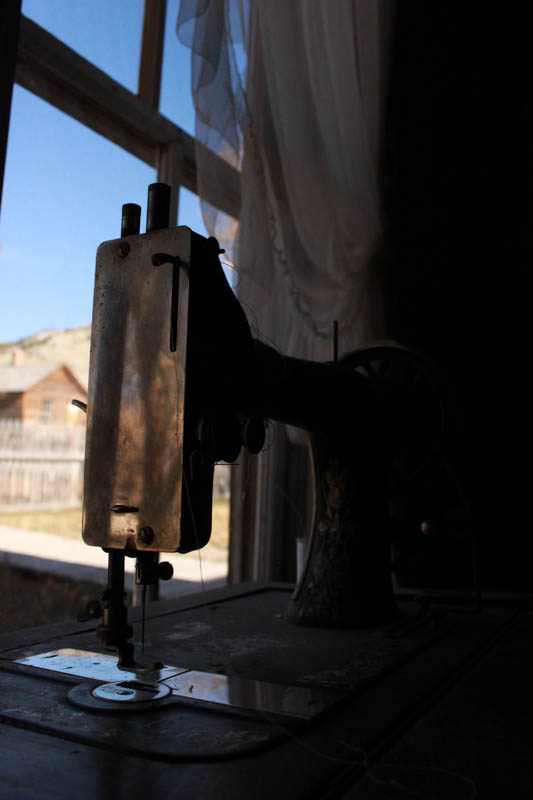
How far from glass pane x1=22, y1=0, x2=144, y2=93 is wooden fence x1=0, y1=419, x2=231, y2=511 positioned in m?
1.06

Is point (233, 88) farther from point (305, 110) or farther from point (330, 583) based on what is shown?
point (330, 583)

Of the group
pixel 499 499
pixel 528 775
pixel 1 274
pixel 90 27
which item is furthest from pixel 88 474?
pixel 499 499

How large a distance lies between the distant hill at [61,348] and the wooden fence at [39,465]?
0.17m

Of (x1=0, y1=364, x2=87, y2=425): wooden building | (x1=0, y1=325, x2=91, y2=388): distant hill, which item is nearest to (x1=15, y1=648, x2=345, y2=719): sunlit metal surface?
(x1=0, y1=364, x2=87, y2=425): wooden building

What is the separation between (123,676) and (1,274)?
121 centimetres

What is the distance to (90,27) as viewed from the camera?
2051mm

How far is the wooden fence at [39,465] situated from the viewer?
6.02ft

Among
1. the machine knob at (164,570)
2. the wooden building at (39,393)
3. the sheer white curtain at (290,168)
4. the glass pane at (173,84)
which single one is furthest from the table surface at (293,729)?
the glass pane at (173,84)

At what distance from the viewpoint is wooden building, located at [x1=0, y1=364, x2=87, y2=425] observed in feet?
5.99

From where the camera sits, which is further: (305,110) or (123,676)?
(305,110)

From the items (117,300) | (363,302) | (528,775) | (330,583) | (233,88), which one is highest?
(233,88)

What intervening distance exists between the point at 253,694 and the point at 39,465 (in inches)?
50.2

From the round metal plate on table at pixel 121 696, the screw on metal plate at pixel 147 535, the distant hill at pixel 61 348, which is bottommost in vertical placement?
the round metal plate on table at pixel 121 696

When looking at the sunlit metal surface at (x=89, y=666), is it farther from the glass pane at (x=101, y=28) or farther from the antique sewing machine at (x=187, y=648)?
the glass pane at (x=101, y=28)
